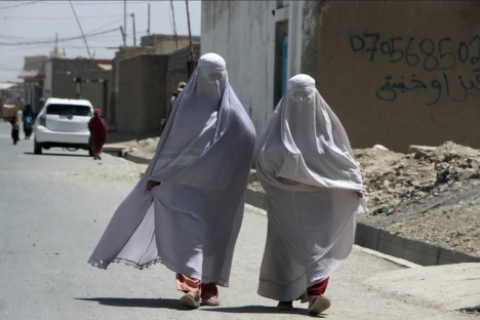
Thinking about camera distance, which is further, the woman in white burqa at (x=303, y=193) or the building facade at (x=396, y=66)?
the building facade at (x=396, y=66)

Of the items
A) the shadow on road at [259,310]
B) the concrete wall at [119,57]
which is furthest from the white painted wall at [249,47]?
→ the concrete wall at [119,57]

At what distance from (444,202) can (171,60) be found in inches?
959

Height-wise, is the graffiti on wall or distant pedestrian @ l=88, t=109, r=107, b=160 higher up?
the graffiti on wall

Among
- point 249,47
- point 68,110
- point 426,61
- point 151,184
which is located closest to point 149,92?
point 68,110

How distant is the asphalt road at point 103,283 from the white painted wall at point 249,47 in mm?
8868

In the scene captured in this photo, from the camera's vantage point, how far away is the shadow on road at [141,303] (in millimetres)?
6000

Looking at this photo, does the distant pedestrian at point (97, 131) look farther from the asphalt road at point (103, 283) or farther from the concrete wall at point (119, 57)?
the concrete wall at point (119, 57)

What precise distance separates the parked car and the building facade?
9.22 m

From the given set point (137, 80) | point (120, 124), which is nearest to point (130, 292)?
point (137, 80)

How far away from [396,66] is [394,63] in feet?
0.21

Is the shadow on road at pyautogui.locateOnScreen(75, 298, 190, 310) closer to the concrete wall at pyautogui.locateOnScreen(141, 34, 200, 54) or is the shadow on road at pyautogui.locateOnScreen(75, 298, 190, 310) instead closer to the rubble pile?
the rubble pile

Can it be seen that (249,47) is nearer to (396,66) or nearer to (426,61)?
(396,66)

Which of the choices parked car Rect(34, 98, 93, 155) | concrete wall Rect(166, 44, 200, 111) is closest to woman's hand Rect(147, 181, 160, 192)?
parked car Rect(34, 98, 93, 155)

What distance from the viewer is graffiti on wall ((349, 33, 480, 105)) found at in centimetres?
1680
